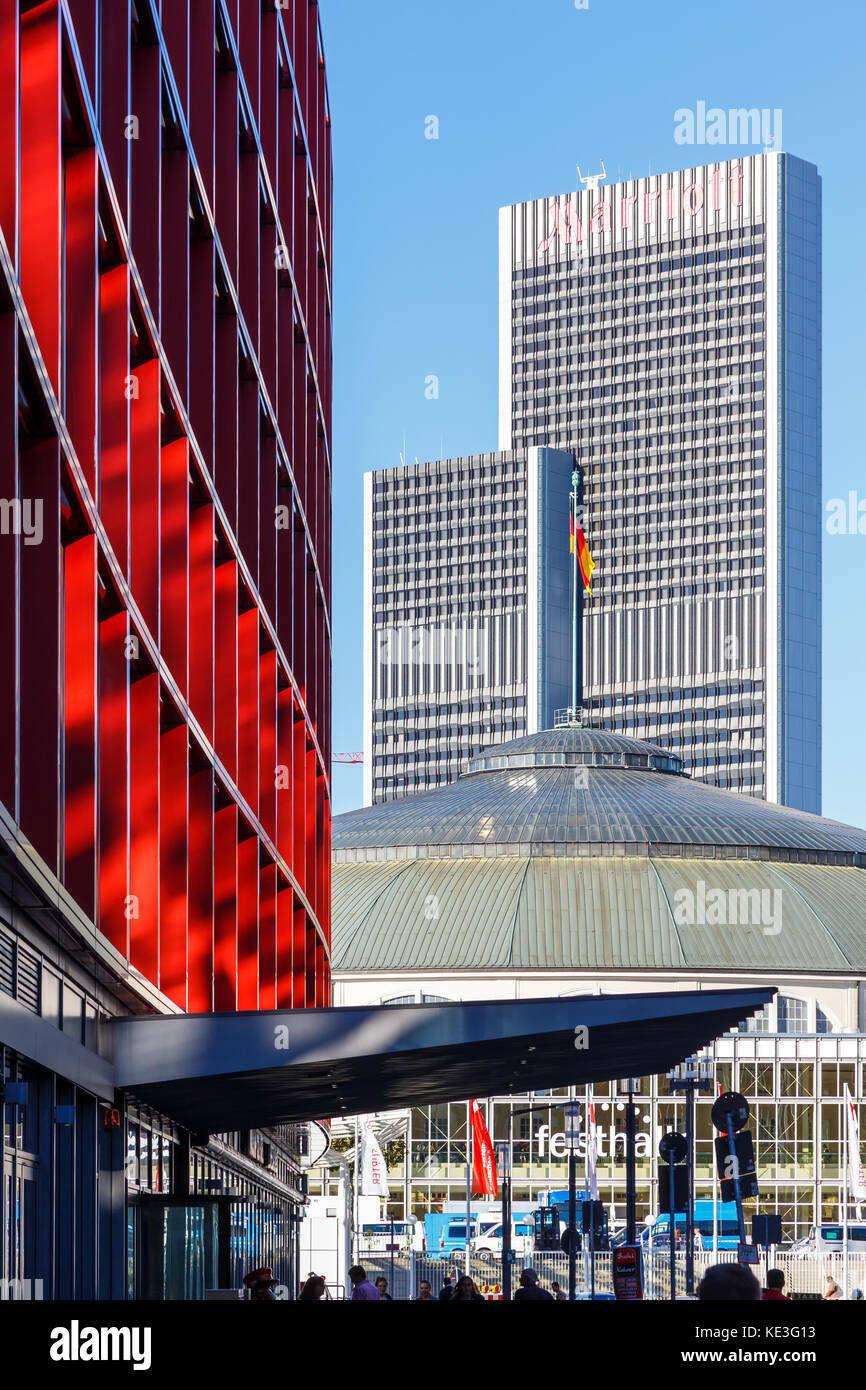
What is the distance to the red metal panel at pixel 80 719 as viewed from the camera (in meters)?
16.7

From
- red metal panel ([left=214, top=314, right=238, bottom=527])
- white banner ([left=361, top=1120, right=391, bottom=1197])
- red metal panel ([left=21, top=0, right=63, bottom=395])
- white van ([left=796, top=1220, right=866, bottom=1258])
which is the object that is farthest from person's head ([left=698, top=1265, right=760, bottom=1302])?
white van ([left=796, top=1220, right=866, bottom=1258])

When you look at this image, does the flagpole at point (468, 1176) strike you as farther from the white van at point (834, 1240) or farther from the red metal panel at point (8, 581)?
the red metal panel at point (8, 581)

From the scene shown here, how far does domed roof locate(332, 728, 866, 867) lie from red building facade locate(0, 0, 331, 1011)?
83.5 meters

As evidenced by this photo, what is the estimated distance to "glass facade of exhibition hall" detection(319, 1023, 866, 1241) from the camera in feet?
333

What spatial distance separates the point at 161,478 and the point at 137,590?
252cm

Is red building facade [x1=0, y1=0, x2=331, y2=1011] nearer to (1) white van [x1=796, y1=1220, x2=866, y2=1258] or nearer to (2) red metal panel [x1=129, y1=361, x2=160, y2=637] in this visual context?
(2) red metal panel [x1=129, y1=361, x2=160, y2=637]

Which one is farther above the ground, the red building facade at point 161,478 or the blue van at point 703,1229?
the red building facade at point 161,478

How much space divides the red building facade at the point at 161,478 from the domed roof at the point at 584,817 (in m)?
83.5

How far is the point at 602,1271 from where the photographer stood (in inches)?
2562

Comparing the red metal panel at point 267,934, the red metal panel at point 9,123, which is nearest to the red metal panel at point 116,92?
the red metal panel at point 9,123

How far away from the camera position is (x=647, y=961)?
108m

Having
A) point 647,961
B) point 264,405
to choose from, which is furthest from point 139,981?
point 647,961

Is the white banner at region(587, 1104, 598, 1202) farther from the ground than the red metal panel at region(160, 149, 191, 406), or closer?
closer
